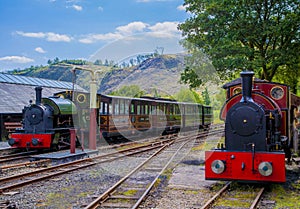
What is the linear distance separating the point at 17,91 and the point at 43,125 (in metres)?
11.9

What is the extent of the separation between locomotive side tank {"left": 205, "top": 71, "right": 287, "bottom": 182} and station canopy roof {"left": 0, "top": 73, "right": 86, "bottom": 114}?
15736 millimetres

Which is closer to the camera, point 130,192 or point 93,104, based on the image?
point 130,192

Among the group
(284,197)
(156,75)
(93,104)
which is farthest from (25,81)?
(284,197)

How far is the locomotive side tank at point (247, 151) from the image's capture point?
7.24 m

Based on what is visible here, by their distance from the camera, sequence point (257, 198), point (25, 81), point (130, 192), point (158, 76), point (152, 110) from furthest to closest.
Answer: point (158, 76) → point (25, 81) → point (152, 110) → point (130, 192) → point (257, 198)

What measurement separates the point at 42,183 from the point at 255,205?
4734 mm

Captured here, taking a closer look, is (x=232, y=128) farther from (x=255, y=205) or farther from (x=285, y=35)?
(x=285, y=35)

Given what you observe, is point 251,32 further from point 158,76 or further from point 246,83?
point 158,76

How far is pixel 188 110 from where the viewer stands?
87.7ft

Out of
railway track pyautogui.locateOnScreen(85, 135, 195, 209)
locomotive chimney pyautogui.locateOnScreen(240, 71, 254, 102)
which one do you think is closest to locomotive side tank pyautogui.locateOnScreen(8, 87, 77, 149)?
railway track pyautogui.locateOnScreen(85, 135, 195, 209)

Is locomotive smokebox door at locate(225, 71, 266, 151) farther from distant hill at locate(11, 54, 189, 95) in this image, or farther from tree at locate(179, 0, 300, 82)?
distant hill at locate(11, 54, 189, 95)

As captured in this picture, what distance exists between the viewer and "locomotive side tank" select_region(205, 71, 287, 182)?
724 cm

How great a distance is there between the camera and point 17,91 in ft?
82.0

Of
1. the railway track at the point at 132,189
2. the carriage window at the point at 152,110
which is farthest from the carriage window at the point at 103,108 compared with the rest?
the railway track at the point at 132,189
